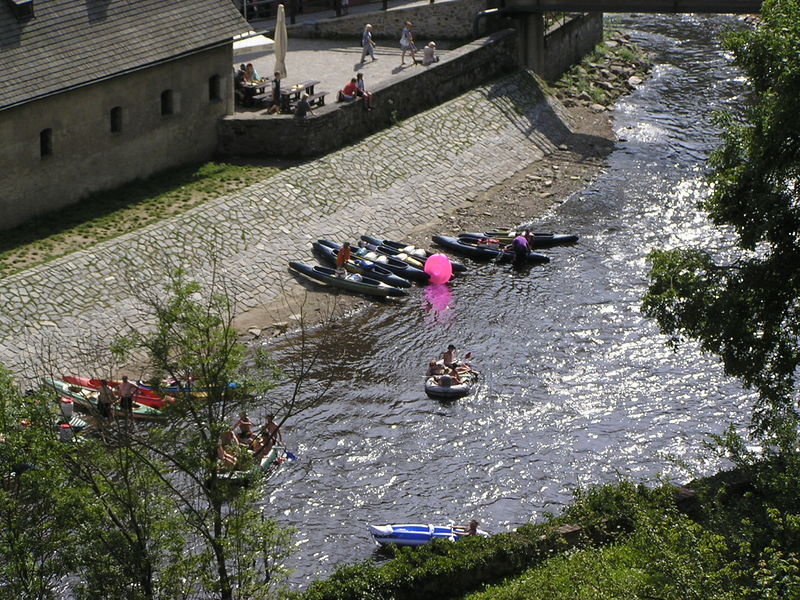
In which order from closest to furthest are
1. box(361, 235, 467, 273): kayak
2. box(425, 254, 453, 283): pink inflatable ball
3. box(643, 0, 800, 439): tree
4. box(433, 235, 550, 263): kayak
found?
box(643, 0, 800, 439): tree < box(425, 254, 453, 283): pink inflatable ball < box(361, 235, 467, 273): kayak < box(433, 235, 550, 263): kayak

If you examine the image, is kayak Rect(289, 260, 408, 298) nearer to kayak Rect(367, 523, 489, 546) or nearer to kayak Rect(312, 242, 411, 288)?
kayak Rect(312, 242, 411, 288)

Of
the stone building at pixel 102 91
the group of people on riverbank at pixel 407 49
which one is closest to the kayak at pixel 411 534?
the stone building at pixel 102 91

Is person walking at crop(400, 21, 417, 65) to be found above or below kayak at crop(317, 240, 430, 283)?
above

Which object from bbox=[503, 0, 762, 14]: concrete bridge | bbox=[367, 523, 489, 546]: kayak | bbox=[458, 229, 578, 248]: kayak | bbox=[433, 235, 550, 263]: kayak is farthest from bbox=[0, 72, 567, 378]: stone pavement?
bbox=[367, 523, 489, 546]: kayak

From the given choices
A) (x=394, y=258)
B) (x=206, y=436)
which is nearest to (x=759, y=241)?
(x=206, y=436)

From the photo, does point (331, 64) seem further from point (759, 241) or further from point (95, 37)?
point (759, 241)

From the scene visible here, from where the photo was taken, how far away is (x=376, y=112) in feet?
148

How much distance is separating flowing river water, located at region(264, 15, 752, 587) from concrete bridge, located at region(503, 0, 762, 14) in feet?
28.2

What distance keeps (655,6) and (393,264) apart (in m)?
17.7

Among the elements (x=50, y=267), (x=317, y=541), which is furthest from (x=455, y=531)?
(x=50, y=267)

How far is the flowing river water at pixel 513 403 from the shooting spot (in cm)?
2830

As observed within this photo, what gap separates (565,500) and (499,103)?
2483 cm

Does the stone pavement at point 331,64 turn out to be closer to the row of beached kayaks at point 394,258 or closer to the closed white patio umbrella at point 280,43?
the closed white patio umbrella at point 280,43

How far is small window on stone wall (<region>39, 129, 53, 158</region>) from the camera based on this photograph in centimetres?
3631
